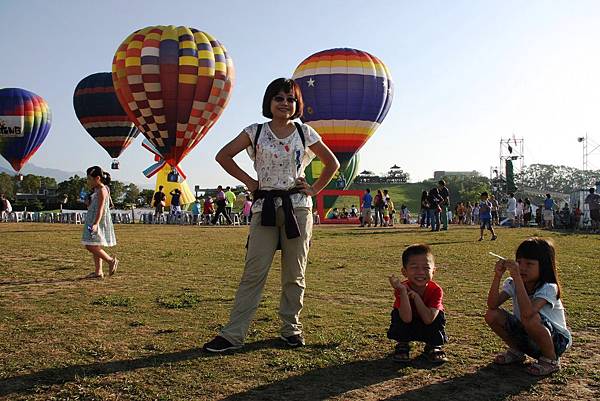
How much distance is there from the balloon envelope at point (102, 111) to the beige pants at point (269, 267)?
40.3m

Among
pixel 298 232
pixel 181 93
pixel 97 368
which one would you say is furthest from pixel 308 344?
pixel 181 93

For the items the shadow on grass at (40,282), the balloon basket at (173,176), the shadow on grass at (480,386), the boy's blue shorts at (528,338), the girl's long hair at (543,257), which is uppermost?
the balloon basket at (173,176)

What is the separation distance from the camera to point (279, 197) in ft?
16.3

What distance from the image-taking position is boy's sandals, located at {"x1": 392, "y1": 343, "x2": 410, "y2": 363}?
14.6 ft

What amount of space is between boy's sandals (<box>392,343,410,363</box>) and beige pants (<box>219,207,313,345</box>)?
85 cm

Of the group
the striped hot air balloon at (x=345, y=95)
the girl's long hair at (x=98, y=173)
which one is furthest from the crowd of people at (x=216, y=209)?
the girl's long hair at (x=98, y=173)

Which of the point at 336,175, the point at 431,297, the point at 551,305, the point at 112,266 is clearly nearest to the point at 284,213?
the point at 431,297

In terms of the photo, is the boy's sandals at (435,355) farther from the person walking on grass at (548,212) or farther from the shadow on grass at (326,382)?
the person walking on grass at (548,212)

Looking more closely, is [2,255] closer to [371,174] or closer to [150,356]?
[150,356]

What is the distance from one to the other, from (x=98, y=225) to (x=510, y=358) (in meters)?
6.51

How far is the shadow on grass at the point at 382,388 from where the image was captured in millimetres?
3717

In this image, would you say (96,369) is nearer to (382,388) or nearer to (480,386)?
(382,388)

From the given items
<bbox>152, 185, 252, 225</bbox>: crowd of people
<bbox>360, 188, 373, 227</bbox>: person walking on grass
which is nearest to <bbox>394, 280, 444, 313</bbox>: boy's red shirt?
<bbox>360, 188, 373, 227</bbox>: person walking on grass

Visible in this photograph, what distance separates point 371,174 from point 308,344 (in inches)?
4925
